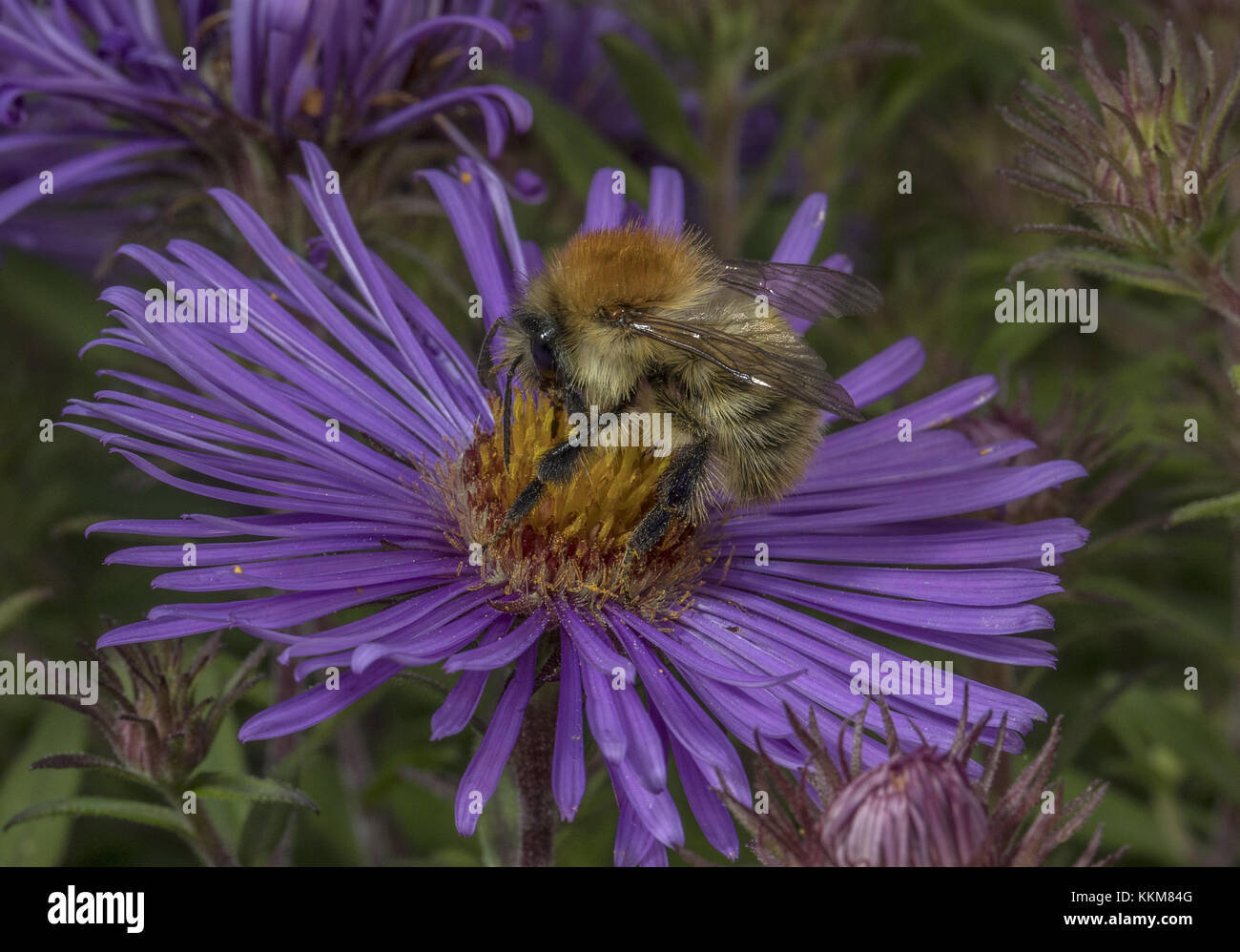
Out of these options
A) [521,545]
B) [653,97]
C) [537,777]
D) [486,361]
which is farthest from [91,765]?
[653,97]

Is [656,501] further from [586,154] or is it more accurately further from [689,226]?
[586,154]

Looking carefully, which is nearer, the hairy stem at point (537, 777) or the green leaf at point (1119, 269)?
the hairy stem at point (537, 777)

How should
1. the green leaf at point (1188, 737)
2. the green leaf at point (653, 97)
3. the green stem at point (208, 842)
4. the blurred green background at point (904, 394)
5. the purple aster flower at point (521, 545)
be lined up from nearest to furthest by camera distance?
the purple aster flower at point (521, 545), the green stem at point (208, 842), the blurred green background at point (904, 394), the green leaf at point (1188, 737), the green leaf at point (653, 97)

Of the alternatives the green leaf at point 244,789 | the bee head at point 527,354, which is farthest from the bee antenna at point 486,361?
the green leaf at point 244,789

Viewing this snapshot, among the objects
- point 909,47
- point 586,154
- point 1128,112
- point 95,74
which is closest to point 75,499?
point 95,74

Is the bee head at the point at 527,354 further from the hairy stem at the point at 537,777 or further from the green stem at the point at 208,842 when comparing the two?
the green stem at the point at 208,842

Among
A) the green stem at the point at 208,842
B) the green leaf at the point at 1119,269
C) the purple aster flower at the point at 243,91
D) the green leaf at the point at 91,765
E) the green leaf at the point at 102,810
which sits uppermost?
the purple aster flower at the point at 243,91

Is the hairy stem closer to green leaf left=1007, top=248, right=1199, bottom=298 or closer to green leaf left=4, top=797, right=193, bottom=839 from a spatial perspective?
green leaf left=4, top=797, right=193, bottom=839
